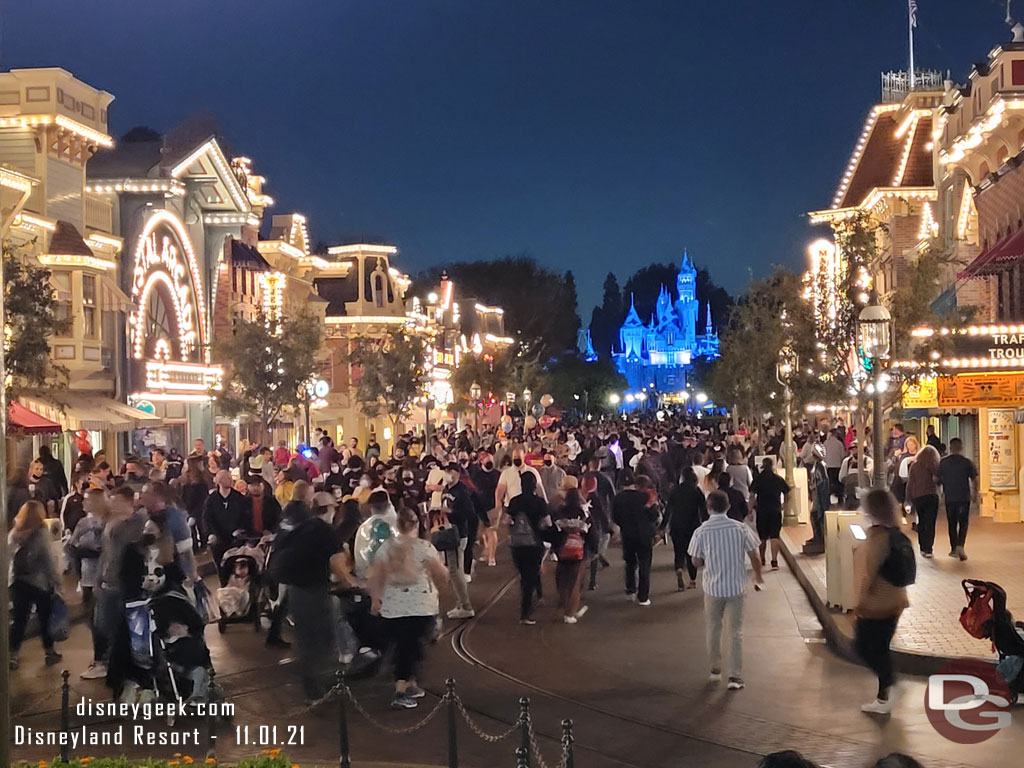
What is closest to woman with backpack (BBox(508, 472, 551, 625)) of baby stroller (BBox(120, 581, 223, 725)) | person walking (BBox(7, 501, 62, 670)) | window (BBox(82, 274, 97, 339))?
person walking (BBox(7, 501, 62, 670))

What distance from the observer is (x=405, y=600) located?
35.3 ft

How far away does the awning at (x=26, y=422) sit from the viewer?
2508 centimetres

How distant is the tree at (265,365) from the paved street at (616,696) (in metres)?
24.6

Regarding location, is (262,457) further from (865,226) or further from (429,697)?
(429,697)

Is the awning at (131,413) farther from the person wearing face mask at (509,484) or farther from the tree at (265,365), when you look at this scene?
the person wearing face mask at (509,484)

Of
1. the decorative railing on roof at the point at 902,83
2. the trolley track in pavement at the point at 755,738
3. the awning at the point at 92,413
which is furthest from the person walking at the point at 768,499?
the decorative railing on roof at the point at 902,83

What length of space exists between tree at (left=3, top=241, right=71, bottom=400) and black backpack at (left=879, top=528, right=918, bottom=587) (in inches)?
640

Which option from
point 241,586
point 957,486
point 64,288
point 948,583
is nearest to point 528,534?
point 241,586

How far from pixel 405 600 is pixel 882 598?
3.71 m

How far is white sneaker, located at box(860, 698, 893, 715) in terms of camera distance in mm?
10125

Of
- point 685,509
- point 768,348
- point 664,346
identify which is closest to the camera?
point 685,509

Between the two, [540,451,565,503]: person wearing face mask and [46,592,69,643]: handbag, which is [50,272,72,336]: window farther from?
[46,592,69,643]: handbag

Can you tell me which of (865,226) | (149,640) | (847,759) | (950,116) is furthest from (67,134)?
(847,759)

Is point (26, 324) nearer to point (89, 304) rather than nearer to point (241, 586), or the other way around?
point (241, 586)
